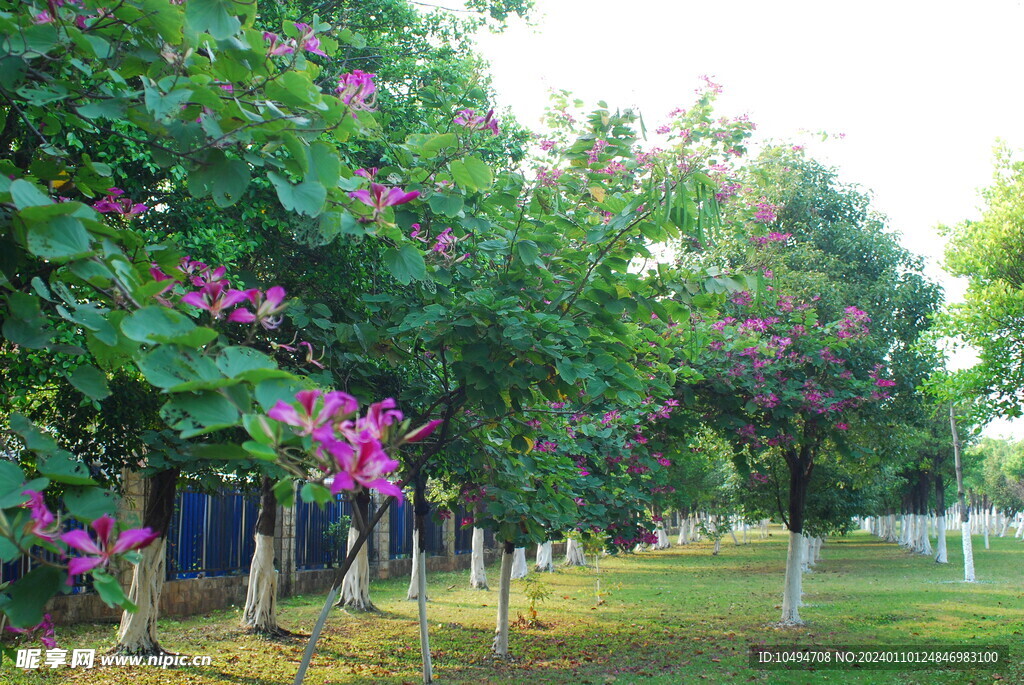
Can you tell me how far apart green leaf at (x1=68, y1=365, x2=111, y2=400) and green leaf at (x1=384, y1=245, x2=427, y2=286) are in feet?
3.79

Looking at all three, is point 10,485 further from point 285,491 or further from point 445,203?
point 445,203

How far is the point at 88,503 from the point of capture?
1.84m

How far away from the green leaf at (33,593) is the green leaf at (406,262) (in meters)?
1.50

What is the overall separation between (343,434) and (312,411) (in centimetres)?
7

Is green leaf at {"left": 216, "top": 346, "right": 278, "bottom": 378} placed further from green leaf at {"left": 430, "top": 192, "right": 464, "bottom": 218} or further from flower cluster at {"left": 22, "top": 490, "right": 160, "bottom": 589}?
green leaf at {"left": 430, "top": 192, "right": 464, "bottom": 218}

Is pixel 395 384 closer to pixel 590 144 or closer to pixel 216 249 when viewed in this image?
pixel 216 249

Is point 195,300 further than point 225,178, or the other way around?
point 225,178

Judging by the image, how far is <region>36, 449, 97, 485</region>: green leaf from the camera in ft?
5.97

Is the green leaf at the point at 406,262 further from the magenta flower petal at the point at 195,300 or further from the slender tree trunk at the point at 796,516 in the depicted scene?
the slender tree trunk at the point at 796,516

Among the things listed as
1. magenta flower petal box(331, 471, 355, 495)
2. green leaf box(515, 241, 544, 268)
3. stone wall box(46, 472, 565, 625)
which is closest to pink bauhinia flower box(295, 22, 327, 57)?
green leaf box(515, 241, 544, 268)

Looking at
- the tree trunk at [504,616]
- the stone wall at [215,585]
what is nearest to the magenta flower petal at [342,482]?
the stone wall at [215,585]

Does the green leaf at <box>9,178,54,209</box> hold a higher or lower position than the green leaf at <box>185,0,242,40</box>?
lower

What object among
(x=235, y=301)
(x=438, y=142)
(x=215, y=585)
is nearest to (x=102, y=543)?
(x=235, y=301)

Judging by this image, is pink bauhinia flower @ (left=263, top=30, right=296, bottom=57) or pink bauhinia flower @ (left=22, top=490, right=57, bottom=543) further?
pink bauhinia flower @ (left=263, top=30, right=296, bottom=57)
